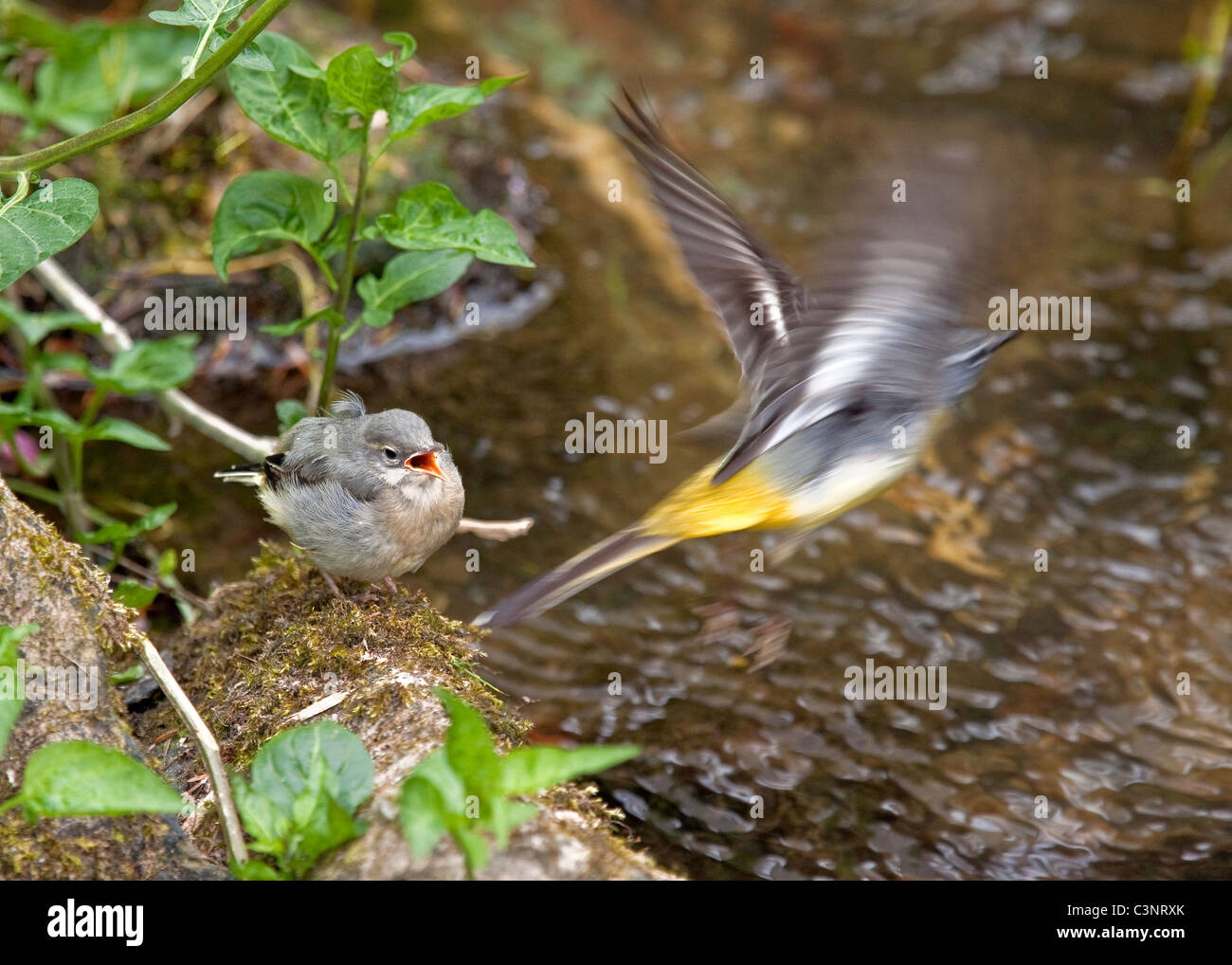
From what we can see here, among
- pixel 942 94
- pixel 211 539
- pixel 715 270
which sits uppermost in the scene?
pixel 942 94

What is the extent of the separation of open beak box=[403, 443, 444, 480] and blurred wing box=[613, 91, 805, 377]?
126cm

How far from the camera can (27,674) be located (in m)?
3.61

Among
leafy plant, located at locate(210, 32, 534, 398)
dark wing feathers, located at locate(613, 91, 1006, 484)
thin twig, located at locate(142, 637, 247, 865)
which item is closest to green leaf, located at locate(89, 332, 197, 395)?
leafy plant, located at locate(210, 32, 534, 398)

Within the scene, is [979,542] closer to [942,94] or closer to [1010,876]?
[1010,876]

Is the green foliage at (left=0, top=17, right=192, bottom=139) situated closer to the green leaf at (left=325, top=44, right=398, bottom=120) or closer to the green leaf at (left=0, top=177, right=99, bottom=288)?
the green leaf at (left=325, top=44, right=398, bottom=120)

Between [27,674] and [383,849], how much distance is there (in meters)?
1.27

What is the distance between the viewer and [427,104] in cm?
434

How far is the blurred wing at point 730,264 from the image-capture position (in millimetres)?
4766

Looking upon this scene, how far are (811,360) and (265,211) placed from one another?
2.09m

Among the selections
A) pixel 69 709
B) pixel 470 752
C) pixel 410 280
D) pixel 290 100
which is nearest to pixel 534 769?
pixel 470 752

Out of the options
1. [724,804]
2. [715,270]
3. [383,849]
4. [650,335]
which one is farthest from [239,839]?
[650,335]

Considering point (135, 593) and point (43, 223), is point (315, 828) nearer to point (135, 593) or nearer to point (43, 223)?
point (135, 593)

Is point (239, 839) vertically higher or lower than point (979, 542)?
lower

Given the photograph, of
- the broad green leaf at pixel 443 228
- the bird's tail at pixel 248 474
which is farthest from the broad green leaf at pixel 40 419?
the broad green leaf at pixel 443 228
